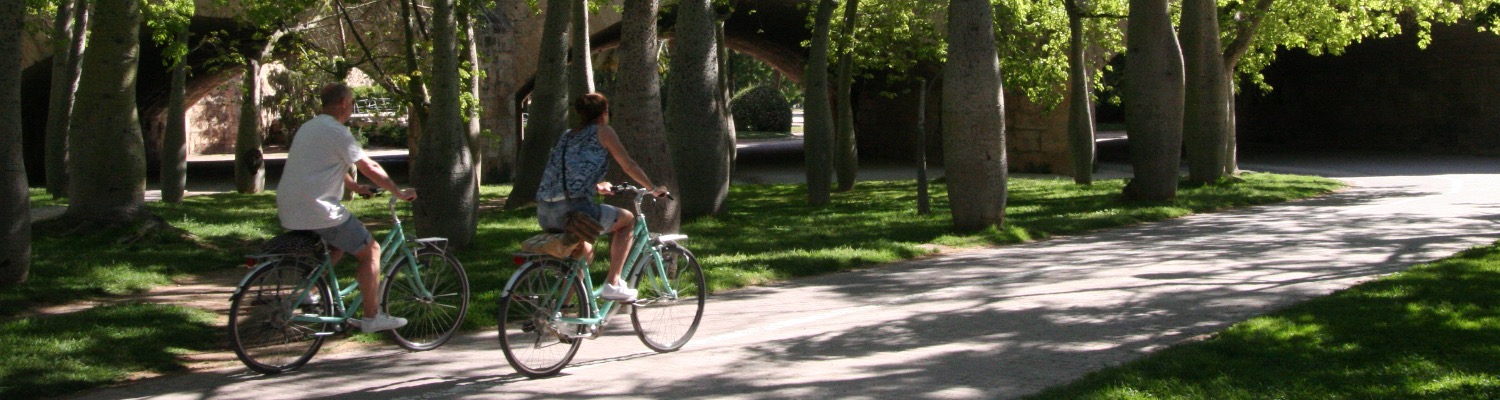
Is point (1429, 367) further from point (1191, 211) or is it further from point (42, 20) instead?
point (42, 20)

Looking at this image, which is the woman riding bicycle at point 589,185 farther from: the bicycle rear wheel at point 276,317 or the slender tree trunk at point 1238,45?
the slender tree trunk at point 1238,45

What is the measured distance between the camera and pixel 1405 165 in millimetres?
31641

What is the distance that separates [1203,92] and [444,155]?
11.7 metres

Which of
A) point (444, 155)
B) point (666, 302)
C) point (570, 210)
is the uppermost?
point (444, 155)

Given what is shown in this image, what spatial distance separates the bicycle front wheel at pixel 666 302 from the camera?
24.6ft

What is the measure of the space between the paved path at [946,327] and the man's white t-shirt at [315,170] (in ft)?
2.57

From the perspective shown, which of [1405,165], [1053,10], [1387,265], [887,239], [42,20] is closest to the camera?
[1387,265]

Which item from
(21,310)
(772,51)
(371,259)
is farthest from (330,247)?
(772,51)

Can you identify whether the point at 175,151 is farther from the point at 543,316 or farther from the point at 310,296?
the point at 543,316

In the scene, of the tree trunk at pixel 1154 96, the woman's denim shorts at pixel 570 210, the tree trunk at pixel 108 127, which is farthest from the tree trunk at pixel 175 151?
the woman's denim shorts at pixel 570 210

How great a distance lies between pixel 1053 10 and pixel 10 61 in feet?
52.7

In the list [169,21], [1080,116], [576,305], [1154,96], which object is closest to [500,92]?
[1080,116]

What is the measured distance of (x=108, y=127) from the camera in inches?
501

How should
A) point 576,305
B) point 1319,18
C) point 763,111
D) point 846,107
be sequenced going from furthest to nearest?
point 763,111, point 1319,18, point 846,107, point 576,305
